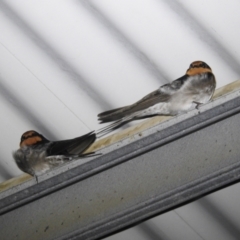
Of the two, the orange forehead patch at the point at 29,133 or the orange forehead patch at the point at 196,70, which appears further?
the orange forehead patch at the point at 29,133

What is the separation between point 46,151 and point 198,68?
0.59 meters

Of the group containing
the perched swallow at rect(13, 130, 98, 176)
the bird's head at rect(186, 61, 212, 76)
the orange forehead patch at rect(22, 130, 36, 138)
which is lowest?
the perched swallow at rect(13, 130, 98, 176)

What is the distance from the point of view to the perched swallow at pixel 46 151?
185 centimetres

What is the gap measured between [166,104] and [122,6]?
0.32m

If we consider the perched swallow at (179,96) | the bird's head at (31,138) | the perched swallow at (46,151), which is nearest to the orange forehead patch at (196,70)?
the perched swallow at (179,96)

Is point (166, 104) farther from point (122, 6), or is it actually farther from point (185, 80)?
point (122, 6)

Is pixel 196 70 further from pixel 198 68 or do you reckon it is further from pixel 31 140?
pixel 31 140

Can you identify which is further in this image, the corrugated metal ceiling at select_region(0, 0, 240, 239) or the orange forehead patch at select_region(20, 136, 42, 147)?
the orange forehead patch at select_region(20, 136, 42, 147)

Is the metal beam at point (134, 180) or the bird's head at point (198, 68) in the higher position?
the bird's head at point (198, 68)

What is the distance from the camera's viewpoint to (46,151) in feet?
6.21

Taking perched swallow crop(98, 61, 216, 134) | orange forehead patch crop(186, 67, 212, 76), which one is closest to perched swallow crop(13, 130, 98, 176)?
perched swallow crop(98, 61, 216, 134)

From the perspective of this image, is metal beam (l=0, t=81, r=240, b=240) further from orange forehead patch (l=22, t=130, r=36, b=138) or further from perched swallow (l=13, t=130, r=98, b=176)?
orange forehead patch (l=22, t=130, r=36, b=138)

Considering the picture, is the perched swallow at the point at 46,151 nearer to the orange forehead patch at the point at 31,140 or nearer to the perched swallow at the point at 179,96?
the orange forehead patch at the point at 31,140

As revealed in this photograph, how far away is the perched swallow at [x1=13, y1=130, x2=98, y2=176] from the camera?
1852mm
